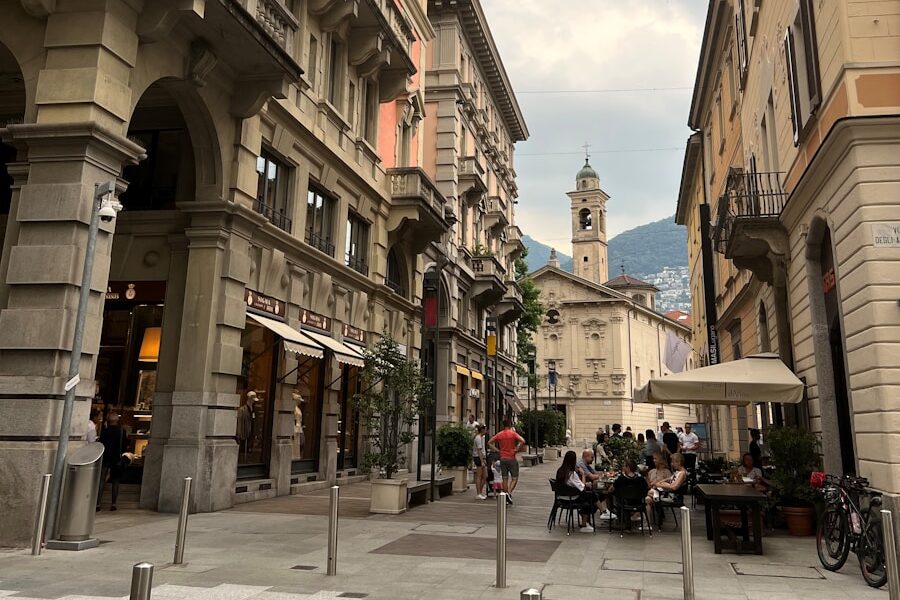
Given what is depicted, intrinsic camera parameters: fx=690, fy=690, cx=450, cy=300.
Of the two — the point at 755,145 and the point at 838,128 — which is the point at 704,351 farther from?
the point at 838,128

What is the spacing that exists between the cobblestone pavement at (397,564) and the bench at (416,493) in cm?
151

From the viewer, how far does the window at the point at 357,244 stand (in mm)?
21250

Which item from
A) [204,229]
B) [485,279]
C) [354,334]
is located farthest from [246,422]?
[485,279]

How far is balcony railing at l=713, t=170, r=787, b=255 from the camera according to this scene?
48.5 ft

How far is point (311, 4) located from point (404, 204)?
23.6ft

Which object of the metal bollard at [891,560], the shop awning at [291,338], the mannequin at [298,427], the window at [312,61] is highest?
the window at [312,61]

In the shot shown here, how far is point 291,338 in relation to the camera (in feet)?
49.1

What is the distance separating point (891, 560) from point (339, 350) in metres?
13.4

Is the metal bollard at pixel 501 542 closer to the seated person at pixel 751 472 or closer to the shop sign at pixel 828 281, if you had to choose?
the seated person at pixel 751 472

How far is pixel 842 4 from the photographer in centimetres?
1034

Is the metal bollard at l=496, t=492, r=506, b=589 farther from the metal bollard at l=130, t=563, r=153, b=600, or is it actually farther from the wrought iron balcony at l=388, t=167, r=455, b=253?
the wrought iron balcony at l=388, t=167, r=455, b=253

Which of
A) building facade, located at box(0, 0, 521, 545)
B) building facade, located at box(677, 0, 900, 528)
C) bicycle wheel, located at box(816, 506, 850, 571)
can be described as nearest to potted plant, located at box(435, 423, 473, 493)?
building facade, located at box(0, 0, 521, 545)

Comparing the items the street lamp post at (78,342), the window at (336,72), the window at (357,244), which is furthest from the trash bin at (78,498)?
the window at (336,72)

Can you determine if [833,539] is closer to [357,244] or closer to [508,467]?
[508,467]
